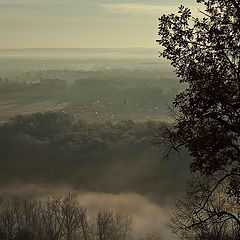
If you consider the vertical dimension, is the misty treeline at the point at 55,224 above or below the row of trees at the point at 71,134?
above

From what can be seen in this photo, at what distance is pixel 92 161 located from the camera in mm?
159375

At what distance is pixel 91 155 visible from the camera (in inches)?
6526

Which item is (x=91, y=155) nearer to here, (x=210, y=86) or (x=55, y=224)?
(x=55, y=224)

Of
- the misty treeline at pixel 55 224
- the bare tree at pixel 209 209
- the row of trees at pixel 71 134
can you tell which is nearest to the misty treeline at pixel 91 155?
the row of trees at pixel 71 134

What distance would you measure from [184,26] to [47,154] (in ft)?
567

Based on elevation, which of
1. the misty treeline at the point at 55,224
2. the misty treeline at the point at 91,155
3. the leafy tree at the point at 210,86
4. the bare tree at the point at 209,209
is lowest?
the misty treeline at the point at 91,155

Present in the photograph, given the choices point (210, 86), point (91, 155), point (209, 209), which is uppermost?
point (210, 86)

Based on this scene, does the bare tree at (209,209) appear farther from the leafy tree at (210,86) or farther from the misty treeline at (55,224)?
the misty treeline at (55,224)

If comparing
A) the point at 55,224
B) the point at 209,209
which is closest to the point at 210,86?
the point at 209,209

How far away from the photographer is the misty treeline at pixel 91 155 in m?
131

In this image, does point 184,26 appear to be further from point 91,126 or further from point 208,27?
point 91,126

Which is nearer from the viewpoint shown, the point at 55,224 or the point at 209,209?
the point at 209,209

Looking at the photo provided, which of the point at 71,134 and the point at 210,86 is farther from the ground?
the point at 210,86

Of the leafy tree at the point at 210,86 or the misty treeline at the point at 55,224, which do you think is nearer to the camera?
the leafy tree at the point at 210,86
